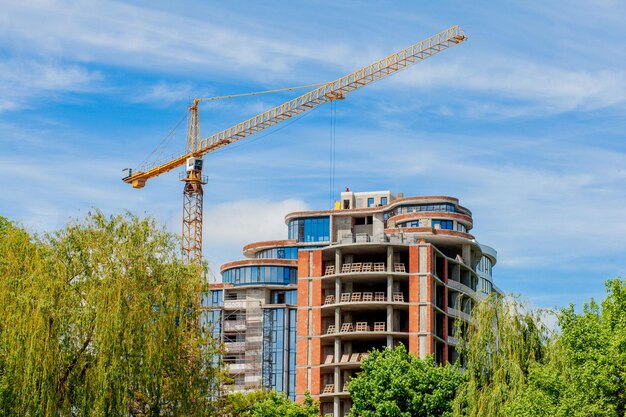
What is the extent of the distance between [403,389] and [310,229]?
73.6 metres

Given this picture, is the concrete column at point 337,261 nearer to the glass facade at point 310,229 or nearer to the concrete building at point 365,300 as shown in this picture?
the concrete building at point 365,300

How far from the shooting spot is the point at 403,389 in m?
81.3

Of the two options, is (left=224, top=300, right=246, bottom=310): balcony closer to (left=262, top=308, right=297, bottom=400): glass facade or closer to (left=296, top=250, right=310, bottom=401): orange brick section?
(left=262, top=308, right=297, bottom=400): glass facade

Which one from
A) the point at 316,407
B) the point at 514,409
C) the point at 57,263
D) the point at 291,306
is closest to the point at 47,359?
the point at 57,263

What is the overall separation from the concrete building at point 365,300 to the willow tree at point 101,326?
52933 mm

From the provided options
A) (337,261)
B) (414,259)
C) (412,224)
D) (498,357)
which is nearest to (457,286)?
(414,259)

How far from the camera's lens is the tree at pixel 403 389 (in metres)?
80.2

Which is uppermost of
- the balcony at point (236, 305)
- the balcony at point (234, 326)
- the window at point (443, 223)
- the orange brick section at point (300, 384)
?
the window at point (443, 223)

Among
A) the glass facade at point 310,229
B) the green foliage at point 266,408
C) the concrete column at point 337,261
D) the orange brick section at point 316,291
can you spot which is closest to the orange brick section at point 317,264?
the orange brick section at point 316,291

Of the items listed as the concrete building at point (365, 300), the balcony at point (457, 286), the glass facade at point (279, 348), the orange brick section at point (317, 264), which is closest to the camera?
the concrete building at point (365, 300)

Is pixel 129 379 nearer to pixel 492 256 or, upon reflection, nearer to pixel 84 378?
pixel 84 378

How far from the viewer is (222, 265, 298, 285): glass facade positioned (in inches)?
5871

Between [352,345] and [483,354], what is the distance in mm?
55325

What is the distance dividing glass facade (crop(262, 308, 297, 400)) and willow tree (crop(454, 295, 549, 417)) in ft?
265
